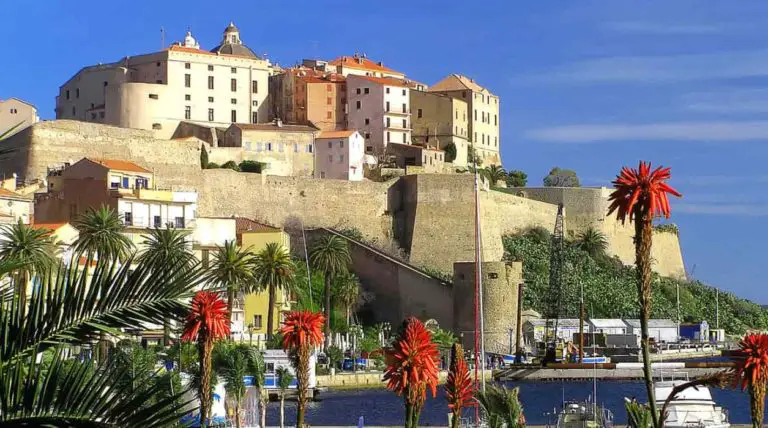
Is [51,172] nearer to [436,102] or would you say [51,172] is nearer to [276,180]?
[276,180]

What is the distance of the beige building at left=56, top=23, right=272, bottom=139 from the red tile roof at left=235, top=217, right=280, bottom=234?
12.2 m

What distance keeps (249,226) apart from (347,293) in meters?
5.31

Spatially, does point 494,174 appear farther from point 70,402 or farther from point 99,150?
point 70,402

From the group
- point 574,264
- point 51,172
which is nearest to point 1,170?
point 51,172

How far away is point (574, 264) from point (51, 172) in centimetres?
3100

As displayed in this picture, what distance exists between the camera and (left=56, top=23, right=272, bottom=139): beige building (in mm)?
76688

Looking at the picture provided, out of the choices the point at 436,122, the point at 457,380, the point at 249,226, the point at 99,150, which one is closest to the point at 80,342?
the point at 457,380

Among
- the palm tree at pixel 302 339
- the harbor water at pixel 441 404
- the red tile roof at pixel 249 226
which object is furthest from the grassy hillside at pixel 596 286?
the palm tree at pixel 302 339

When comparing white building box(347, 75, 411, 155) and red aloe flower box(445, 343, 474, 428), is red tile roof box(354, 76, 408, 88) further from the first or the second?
red aloe flower box(445, 343, 474, 428)

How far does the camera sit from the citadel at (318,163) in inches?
2564

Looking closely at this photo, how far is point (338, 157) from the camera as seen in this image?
256 feet

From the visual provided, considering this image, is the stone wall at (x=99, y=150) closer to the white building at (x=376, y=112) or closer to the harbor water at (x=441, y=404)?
the white building at (x=376, y=112)

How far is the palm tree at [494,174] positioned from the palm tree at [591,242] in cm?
699

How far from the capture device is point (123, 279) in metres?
6.96
